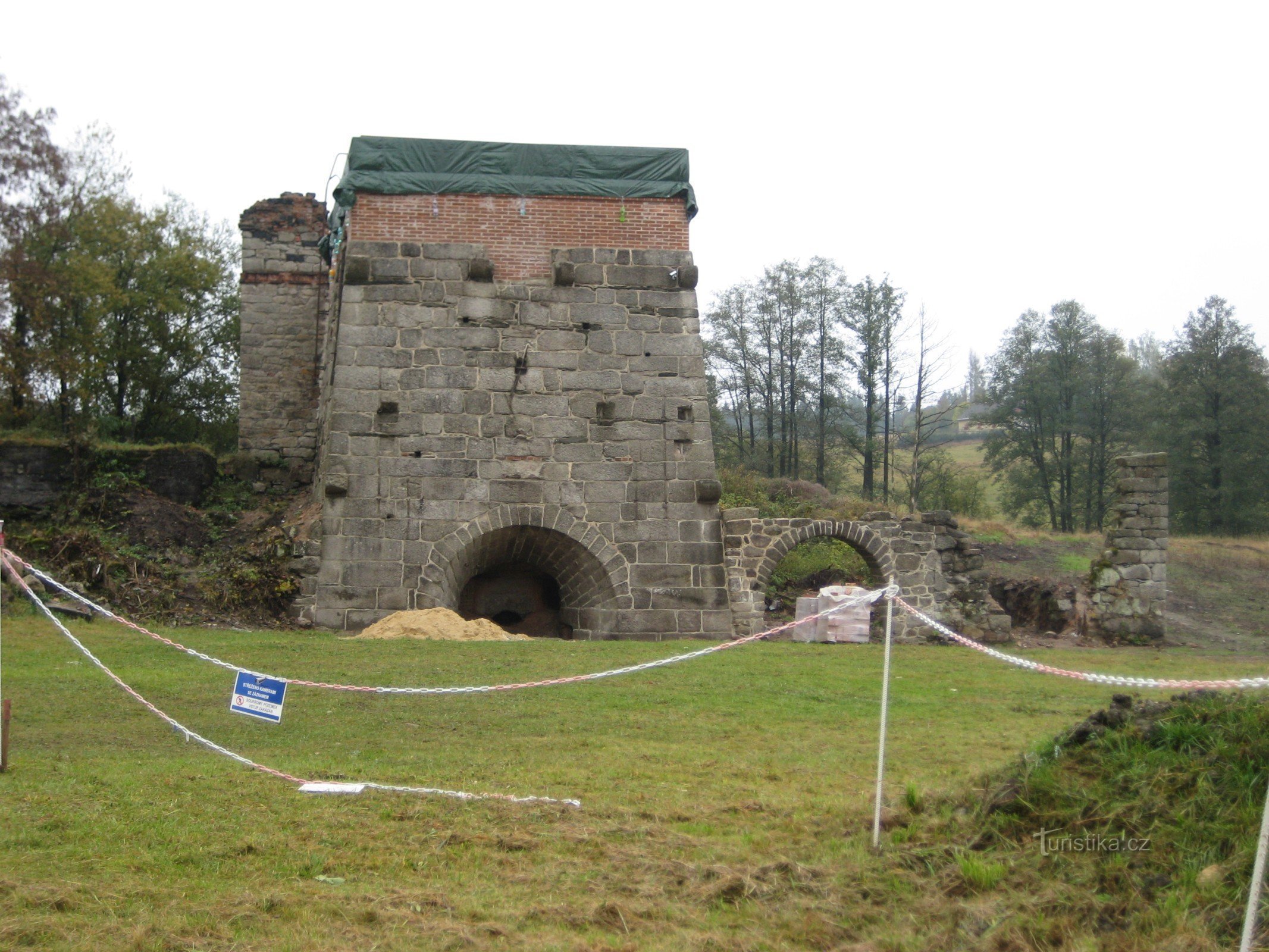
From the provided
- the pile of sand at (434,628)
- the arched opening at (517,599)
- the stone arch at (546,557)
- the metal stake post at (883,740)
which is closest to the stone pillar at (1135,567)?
the stone arch at (546,557)

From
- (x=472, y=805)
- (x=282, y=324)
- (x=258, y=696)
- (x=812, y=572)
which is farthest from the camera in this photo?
(x=812, y=572)

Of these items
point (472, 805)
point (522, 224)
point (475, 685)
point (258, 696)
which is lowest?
point (472, 805)

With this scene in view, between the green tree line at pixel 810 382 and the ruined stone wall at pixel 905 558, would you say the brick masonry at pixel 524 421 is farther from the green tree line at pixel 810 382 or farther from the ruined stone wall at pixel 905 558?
the green tree line at pixel 810 382

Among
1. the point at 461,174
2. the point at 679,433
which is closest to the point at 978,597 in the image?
the point at 679,433

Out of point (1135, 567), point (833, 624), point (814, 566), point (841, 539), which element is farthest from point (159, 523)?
point (1135, 567)

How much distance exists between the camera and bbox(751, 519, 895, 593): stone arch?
16.3 m

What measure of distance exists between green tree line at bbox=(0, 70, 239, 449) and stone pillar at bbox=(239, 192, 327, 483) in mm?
3170

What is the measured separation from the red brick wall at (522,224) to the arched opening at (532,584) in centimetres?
367

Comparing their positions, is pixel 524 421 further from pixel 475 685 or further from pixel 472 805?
pixel 472 805

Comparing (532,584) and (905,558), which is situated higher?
(905,558)

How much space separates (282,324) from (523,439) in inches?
321

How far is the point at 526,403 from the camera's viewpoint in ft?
49.4

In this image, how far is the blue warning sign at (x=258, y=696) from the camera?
24.0 feet

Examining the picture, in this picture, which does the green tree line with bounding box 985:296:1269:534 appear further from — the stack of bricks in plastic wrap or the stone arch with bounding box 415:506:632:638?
the stone arch with bounding box 415:506:632:638
